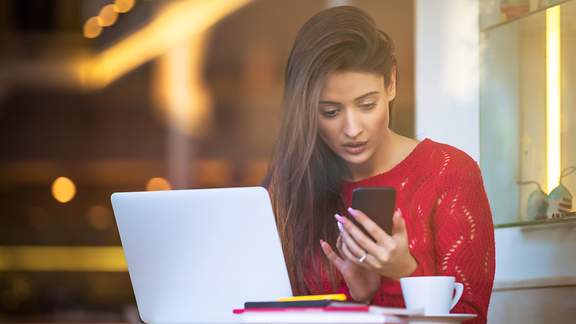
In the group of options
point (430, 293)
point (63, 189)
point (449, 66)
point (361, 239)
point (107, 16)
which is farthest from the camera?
point (63, 189)

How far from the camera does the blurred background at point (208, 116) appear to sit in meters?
2.71

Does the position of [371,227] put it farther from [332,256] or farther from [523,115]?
[523,115]

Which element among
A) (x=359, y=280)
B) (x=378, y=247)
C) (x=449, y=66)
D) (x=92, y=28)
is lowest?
(x=359, y=280)

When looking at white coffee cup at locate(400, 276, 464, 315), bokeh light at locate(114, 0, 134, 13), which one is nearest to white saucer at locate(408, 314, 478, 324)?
white coffee cup at locate(400, 276, 464, 315)

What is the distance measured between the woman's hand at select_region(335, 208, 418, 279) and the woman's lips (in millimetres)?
417

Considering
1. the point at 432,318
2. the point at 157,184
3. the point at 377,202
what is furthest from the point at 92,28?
the point at 432,318

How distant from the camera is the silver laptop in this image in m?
1.93

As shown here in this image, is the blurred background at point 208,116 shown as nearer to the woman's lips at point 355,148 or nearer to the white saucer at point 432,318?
the woman's lips at point 355,148

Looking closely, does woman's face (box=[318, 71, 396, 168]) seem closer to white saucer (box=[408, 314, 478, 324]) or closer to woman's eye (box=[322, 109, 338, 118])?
woman's eye (box=[322, 109, 338, 118])

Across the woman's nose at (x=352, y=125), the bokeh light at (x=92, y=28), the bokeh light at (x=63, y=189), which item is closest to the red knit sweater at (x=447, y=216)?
the woman's nose at (x=352, y=125)

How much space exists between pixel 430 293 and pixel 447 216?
76cm

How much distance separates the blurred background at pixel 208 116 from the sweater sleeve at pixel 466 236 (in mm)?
96

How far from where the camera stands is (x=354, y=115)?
2.65 metres

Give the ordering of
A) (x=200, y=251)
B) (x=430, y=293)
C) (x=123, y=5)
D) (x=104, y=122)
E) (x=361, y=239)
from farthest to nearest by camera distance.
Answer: (x=104, y=122) → (x=123, y=5) → (x=361, y=239) → (x=200, y=251) → (x=430, y=293)
